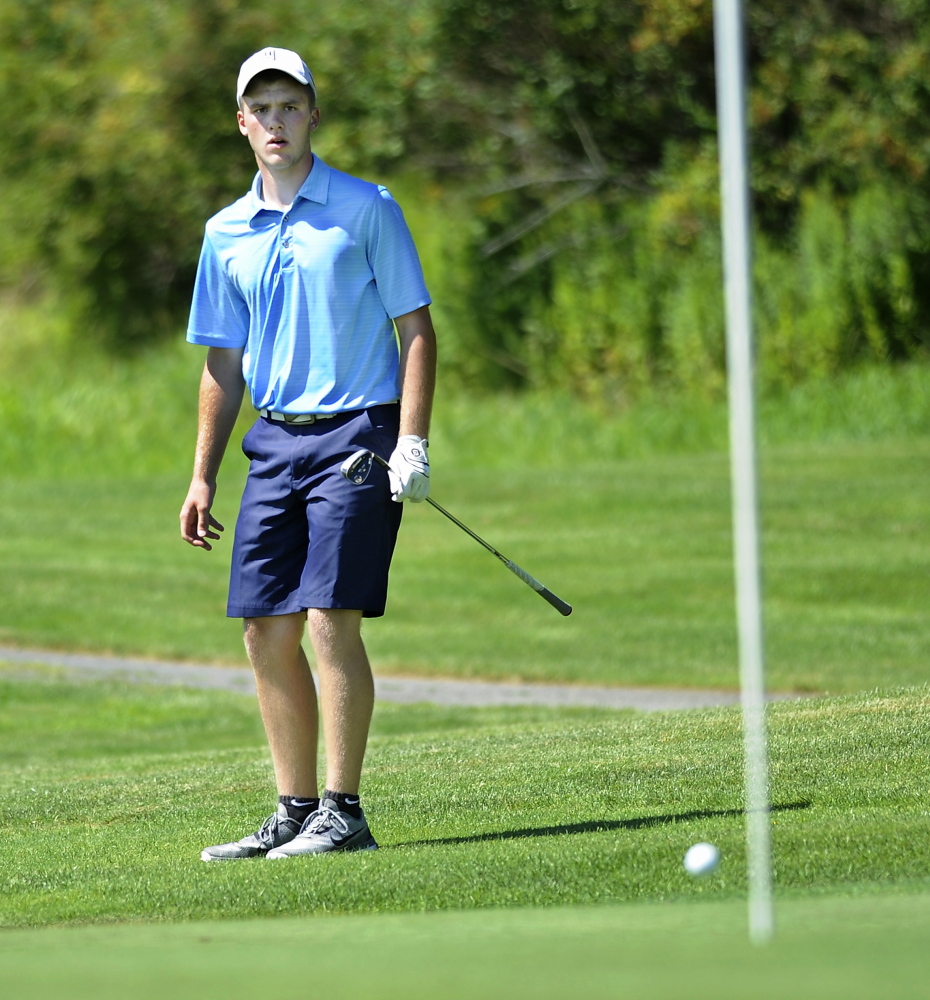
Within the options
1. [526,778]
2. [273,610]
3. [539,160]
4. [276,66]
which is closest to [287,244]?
[276,66]

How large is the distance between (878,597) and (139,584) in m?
6.44

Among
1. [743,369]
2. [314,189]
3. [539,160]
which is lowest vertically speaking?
[743,369]

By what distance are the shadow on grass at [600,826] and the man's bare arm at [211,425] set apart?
1189 millimetres

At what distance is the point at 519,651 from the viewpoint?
13.3 meters

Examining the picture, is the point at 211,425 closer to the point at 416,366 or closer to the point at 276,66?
the point at 416,366

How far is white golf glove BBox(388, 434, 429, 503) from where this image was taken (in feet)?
16.6

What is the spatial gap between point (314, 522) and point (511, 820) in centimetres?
124

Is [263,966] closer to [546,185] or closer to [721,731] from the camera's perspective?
[721,731]

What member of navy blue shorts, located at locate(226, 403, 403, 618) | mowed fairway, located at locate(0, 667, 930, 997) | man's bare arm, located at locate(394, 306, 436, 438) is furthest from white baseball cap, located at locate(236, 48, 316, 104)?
mowed fairway, located at locate(0, 667, 930, 997)

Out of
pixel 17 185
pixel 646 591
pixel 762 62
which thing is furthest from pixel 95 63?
pixel 646 591

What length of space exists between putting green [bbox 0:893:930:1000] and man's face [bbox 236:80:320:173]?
2.42 meters

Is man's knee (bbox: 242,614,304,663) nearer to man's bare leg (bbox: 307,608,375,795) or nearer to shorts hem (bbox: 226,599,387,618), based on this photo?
shorts hem (bbox: 226,599,387,618)

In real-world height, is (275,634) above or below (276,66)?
below

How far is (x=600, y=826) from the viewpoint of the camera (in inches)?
215
